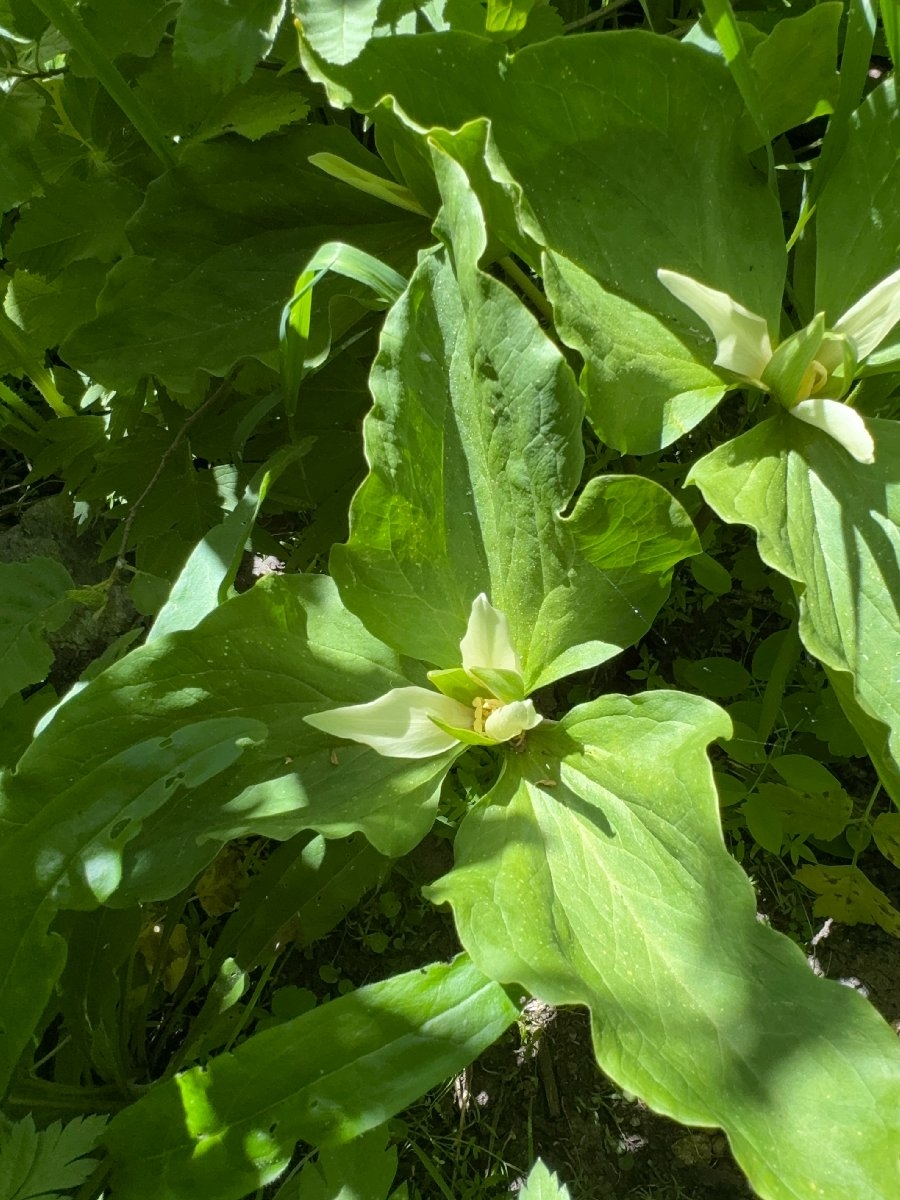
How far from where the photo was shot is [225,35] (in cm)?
97

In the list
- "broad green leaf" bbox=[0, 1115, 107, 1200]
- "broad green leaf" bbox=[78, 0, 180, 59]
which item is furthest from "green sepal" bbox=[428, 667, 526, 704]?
"broad green leaf" bbox=[78, 0, 180, 59]

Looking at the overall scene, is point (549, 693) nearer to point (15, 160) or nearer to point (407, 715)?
point (407, 715)

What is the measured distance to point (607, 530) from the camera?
3.00 ft

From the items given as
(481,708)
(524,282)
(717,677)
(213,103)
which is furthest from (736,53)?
(717,677)

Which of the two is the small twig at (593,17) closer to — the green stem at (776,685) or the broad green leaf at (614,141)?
the broad green leaf at (614,141)

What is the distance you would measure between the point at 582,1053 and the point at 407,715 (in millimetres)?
705

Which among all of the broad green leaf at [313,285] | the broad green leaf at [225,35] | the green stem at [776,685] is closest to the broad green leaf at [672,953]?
the green stem at [776,685]

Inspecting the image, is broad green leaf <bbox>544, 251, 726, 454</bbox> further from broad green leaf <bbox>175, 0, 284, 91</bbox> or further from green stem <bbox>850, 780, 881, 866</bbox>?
green stem <bbox>850, 780, 881, 866</bbox>

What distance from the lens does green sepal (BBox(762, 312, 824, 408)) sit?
966 mm

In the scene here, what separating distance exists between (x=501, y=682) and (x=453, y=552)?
0.16m

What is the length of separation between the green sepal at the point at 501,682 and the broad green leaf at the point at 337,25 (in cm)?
63

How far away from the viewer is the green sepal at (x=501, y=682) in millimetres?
981

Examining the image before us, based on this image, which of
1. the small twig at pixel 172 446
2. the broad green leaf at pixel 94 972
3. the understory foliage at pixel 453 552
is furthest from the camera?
the small twig at pixel 172 446

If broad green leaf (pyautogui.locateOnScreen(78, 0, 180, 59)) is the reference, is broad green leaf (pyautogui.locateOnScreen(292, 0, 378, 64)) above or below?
below
